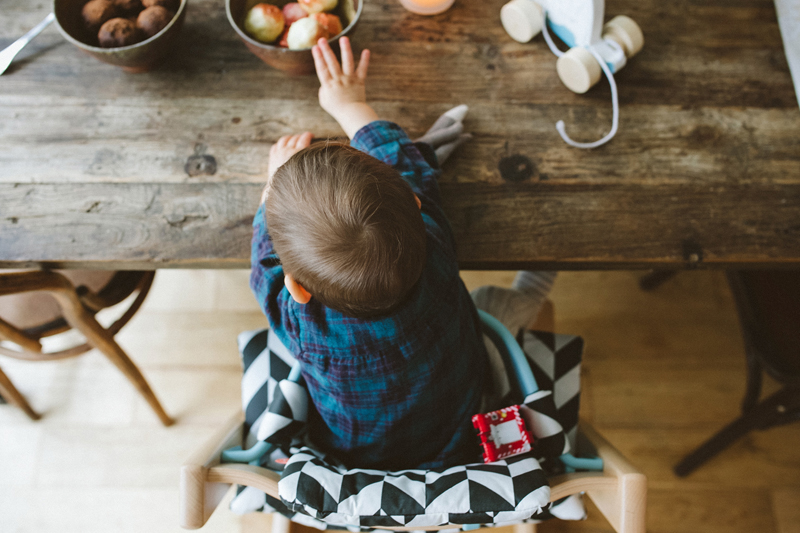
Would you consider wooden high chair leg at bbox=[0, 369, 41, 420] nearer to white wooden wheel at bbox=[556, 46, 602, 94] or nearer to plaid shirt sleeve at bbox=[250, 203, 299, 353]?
→ plaid shirt sleeve at bbox=[250, 203, 299, 353]

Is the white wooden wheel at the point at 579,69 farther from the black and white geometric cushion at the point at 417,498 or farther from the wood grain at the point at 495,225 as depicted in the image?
the black and white geometric cushion at the point at 417,498

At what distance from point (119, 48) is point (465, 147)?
0.55 metres

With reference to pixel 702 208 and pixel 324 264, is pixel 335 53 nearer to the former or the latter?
pixel 324 264

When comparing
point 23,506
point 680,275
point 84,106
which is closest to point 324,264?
point 84,106

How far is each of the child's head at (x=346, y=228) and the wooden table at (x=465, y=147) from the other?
0.18 metres

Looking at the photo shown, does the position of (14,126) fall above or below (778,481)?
above

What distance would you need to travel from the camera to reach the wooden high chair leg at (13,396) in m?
1.15

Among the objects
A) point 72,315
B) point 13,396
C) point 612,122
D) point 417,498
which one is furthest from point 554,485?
point 13,396

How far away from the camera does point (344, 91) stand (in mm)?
789

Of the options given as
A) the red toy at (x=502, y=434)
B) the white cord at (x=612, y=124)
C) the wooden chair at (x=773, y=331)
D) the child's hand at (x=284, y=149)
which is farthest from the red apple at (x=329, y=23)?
the wooden chair at (x=773, y=331)

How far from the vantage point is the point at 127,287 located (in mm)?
1040

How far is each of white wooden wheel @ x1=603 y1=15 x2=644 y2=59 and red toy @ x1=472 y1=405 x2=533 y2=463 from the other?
63 cm

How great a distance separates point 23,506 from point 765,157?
1.83m

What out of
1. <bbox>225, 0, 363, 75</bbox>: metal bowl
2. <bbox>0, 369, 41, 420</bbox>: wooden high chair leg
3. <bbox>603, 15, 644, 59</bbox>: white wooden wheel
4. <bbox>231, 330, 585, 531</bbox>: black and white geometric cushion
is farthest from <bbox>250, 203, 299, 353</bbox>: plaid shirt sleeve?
<bbox>0, 369, 41, 420</bbox>: wooden high chair leg
